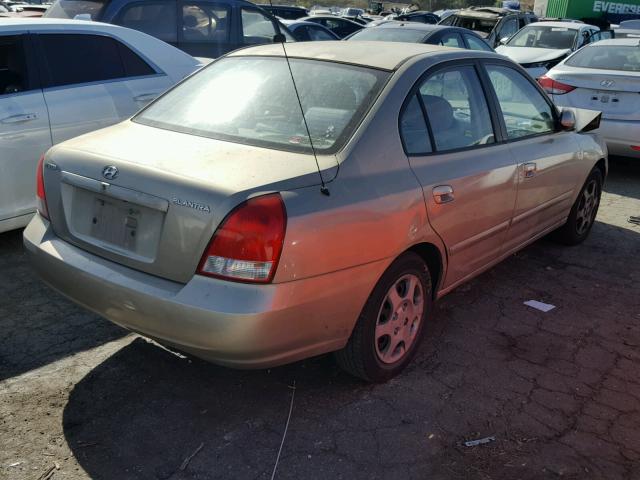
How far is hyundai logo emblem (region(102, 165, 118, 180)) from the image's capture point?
3.03 meters

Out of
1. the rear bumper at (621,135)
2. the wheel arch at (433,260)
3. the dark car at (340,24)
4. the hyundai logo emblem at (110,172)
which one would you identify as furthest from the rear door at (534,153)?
the dark car at (340,24)

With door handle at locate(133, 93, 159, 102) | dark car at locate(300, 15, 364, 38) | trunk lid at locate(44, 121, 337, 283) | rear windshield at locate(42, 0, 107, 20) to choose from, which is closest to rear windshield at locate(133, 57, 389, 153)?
trunk lid at locate(44, 121, 337, 283)

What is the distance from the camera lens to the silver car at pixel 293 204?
2.77 m

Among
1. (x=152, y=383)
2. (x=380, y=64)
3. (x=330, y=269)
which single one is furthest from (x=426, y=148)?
(x=152, y=383)

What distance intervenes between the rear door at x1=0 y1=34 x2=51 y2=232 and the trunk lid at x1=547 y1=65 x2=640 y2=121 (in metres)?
5.80

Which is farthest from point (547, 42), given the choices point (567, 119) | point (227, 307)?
point (227, 307)

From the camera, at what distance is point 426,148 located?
3564 millimetres

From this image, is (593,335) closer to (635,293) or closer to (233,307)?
(635,293)

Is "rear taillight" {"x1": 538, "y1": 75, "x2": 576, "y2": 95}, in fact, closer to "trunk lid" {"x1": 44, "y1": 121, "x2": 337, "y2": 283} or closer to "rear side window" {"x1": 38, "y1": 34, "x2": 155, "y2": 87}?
"rear side window" {"x1": 38, "y1": 34, "x2": 155, "y2": 87}

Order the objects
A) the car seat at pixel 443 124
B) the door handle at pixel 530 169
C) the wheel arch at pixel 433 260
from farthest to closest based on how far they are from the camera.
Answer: the door handle at pixel 530 169 → the car seat at pixel 443 124 → the wheel arch at pixel 433 260

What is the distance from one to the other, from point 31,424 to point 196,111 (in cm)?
172

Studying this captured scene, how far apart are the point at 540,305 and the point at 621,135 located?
3.91 m

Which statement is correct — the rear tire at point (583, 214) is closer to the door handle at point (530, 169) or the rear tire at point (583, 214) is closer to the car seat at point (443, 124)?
the door handle at point (530, 169)

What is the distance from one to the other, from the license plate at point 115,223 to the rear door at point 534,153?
2.41m
